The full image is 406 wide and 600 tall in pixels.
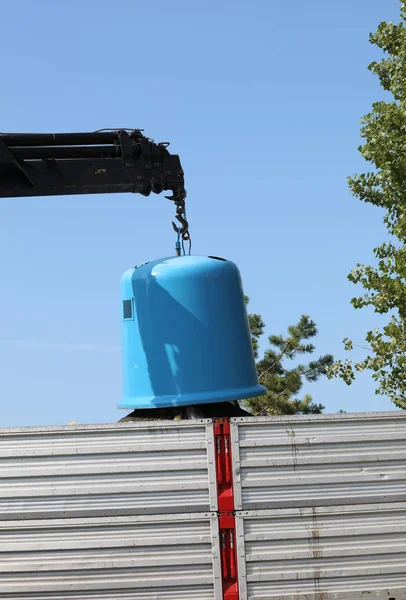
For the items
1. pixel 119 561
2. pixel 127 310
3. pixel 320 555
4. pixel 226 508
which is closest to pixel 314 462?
pixel 320 555

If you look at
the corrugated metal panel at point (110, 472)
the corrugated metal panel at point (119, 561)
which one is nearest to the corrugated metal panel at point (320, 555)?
the corrugated metal panel at point (119, 561)

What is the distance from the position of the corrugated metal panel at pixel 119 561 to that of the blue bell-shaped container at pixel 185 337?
9.15 feet

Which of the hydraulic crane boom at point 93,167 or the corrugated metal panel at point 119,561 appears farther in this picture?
the hydraulic crane boom at point 93,167

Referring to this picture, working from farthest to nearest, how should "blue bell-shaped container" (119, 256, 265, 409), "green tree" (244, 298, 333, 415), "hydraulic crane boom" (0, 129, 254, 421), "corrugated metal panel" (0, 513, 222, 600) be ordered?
"green tree" (244, 298, 333, 415), "hydraulic crane boom" (0, 129, 254, 421), "blue bell-shaped container" (119, 256, 265, 409), "corrugated metal panel" (0, 513, 222, 600)

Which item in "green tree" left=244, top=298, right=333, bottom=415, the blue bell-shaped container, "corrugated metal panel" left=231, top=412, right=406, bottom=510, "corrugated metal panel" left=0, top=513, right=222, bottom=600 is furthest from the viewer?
"green tree" left=244, top=298, right=333, bottom=415

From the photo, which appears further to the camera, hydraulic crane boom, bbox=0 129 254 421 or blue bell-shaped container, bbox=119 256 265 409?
hydraulic crane boom, bbox=0 129 254 421

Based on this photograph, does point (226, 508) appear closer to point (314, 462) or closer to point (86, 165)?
point (314, 462)

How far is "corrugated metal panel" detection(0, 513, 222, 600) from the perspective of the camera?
9453mm

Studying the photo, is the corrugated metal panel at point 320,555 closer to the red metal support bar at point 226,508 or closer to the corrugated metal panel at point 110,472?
the red metal support bar at point 226,508

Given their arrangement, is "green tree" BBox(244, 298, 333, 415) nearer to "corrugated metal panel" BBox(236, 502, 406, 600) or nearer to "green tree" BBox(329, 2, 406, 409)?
"green tree" BBox(329, 2, 406, 409)

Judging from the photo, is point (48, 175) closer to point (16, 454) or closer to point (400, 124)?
point (16, 454)

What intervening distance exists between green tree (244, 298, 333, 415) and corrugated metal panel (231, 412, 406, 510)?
21.1 meters

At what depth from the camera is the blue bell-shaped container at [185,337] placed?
1211 cm

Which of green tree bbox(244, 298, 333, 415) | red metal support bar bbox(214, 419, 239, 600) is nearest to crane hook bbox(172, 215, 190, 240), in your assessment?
red metal support bar bbox(214, 419, 239, 600)
